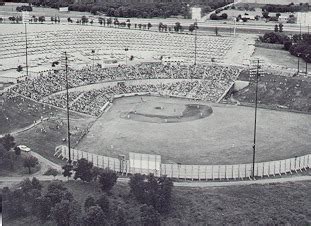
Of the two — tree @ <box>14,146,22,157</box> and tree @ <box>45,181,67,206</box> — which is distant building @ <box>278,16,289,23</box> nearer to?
tree @ <box>14,146,22,157</box>

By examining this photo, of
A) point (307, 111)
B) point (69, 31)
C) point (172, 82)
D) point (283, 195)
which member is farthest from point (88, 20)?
point (283, 195)

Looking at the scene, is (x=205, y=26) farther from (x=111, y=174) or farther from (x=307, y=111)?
(x=111, y=174)

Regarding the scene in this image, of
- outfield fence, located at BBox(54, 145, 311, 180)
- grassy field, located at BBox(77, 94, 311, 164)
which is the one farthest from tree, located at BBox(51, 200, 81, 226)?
grassy field, located at BBox(77, 94, 311, 164)

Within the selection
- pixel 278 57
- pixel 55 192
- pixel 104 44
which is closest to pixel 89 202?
pixel 55 192

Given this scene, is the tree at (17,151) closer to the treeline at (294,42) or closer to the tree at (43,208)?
the tree at (43,208)

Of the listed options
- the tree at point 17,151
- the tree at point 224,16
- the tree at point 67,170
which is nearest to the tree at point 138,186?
the tree at point 67,170

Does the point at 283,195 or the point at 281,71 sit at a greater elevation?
the point at 281,71
